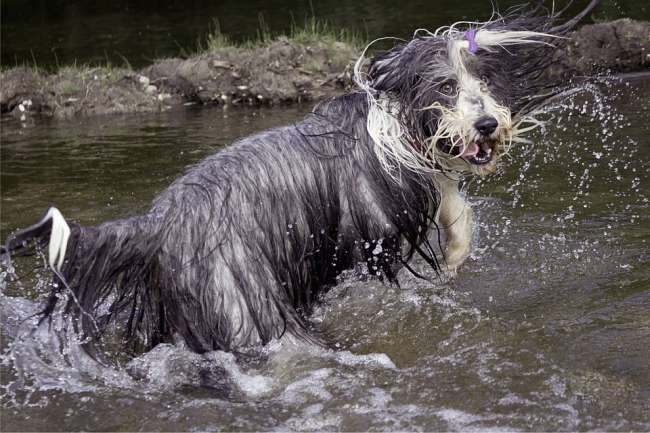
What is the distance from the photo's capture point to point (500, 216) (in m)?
5.52

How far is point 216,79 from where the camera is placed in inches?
384

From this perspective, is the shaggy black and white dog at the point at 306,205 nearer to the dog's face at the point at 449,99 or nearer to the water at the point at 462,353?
the dog's face at the point at 449,99

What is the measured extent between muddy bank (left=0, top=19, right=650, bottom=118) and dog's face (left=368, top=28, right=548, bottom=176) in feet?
17.4

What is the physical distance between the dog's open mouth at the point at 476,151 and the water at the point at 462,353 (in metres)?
0.73

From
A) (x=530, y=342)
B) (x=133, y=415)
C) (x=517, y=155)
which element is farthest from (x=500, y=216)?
(x=133, y=415)

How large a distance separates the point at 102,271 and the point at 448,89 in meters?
1.55

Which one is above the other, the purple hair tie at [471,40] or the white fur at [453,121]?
the purple hair tie at [471,40]

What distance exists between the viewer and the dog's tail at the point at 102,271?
333cm

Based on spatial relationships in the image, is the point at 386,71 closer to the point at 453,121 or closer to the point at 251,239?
the point at 453,121

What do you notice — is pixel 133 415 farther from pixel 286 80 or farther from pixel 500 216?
pixel 286 80

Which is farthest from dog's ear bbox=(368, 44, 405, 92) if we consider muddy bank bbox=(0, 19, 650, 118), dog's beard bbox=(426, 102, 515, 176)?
muddy bank bbox=(0, 19, 650, 118)

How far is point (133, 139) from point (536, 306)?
5.05 m

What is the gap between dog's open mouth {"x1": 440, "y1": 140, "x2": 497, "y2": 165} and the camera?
3.69 m

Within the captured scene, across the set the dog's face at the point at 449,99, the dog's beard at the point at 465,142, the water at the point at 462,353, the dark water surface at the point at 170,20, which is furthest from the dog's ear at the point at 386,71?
the dark water surface at the point at 170,20
